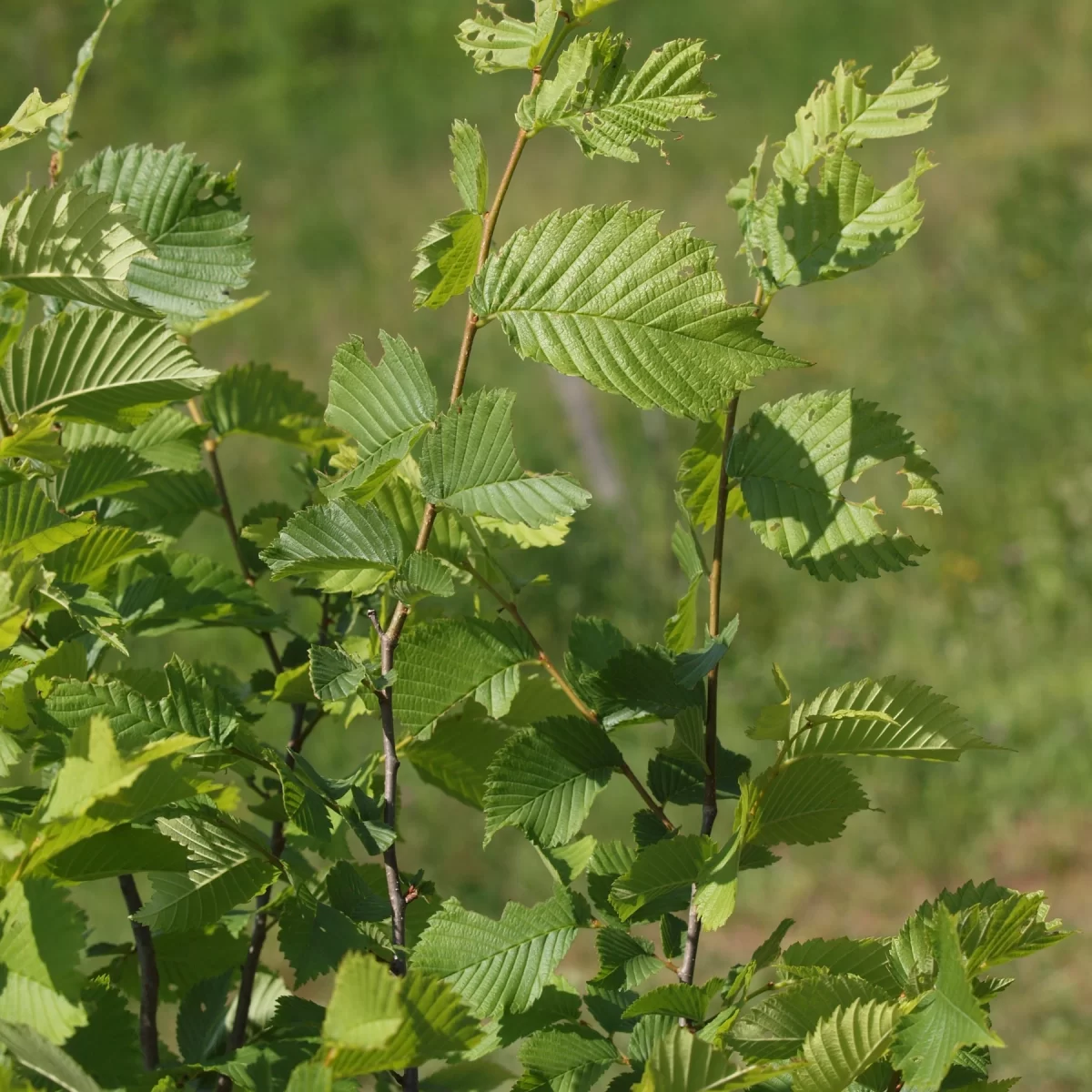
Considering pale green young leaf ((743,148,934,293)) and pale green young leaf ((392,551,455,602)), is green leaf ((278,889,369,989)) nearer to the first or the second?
pale green young leaf ((392,551,455,602))

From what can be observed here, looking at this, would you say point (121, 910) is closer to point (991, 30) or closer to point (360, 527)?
point (360, 527)

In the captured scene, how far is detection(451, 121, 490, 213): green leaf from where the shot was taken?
54cm

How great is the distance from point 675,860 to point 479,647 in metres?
0.15

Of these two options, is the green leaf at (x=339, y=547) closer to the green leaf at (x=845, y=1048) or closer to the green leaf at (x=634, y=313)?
the green leaf at (x=634, y=313)

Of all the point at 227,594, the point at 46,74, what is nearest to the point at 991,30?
the point at 46,74

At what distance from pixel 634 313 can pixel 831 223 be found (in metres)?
0.14

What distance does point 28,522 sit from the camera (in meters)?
0.54

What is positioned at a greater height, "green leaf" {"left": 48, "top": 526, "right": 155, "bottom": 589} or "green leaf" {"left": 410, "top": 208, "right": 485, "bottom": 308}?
"green leaf" {"left": 410, "top": 208, "right": 485, "bottom": 308}

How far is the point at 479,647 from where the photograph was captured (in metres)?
0.61

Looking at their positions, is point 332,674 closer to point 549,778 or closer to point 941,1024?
point 549,778

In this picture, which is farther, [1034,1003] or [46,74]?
[46,74]

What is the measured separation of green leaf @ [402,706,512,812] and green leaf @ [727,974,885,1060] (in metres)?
0.22

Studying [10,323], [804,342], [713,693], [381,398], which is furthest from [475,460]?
[804,342]

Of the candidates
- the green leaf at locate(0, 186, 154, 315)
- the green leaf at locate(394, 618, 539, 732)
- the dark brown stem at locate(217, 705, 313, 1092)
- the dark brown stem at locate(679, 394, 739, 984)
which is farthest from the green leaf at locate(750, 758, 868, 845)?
the green leaf at locate(0, 186, 154, 315)
